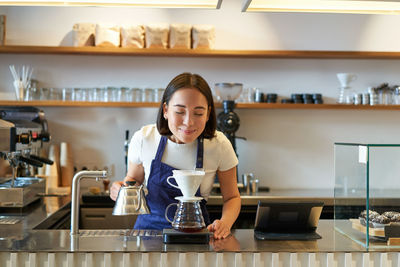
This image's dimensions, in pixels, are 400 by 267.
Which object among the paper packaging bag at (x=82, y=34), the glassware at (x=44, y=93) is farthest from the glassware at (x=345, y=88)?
the glassware at (x=44, y=93)

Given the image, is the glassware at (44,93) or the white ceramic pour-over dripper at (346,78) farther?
the white ceramic pour-over dripper at (346,78)

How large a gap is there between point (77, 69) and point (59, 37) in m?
0.31

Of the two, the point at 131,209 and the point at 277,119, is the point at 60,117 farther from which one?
the point at 131,209

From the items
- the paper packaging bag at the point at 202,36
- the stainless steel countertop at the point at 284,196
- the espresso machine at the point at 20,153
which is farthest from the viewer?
the paper packaging bag at the point at 202,36

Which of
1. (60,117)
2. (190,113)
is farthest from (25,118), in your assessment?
(190,113)

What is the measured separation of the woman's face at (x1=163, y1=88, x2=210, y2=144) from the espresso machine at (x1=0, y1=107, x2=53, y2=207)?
99 cm

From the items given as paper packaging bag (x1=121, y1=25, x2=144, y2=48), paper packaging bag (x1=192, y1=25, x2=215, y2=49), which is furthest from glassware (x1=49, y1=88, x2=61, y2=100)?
paper packaging bag (x1=192, y1=25, x2=215, y2=49)

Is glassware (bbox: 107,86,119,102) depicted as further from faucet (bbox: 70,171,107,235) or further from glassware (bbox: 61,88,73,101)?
faucet (bbox: 70,171,107,235)

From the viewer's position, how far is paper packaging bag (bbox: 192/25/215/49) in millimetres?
4102

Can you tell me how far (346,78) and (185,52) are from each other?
1.36 metres

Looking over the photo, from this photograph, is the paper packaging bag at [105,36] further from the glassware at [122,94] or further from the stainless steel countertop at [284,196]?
the stainless steel countertop at [284,196]

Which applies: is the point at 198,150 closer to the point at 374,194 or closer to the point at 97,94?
the point at 374,194

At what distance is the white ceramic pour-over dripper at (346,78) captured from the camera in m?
4.22

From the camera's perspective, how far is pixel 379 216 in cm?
197
